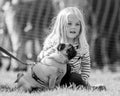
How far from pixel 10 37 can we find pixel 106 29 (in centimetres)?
152

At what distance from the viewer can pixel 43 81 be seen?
4641 millimetres

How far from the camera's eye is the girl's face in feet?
16.6

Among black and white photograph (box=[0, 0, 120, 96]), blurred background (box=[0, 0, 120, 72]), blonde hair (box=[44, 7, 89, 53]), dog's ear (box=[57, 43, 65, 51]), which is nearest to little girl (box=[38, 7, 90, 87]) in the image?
blonde hair (box=[44, 7, 89, 53])

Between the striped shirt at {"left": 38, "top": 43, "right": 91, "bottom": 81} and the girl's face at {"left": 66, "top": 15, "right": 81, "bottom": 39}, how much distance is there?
0.13 metres

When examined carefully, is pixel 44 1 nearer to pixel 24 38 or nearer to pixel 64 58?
pixel 24 38

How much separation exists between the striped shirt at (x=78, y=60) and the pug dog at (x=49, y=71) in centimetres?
35

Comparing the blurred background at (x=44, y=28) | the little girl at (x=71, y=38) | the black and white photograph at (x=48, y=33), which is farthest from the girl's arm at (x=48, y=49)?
the blurred background at (x=44, y=28)

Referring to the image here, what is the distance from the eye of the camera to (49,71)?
4570mm

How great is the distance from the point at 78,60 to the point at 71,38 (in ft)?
0.79

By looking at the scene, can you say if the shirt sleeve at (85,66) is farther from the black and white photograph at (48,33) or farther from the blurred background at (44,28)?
the blurred background at (44,28)

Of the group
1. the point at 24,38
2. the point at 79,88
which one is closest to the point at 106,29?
the point at 24,38

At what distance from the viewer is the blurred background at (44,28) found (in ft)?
24.8

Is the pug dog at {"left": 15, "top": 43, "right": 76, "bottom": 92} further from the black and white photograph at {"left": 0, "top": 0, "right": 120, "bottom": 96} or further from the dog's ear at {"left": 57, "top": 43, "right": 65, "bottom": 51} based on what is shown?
the black and white photograph at {"left": 0, "top": 0, "right": 120, "bottom": 96}

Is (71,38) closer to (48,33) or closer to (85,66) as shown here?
(85,66)
